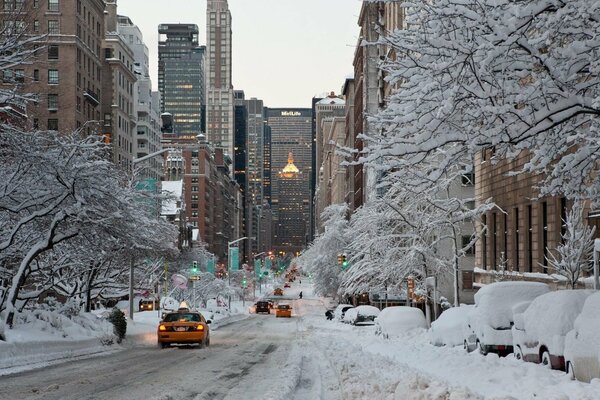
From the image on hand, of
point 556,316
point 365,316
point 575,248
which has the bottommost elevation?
point 365,316

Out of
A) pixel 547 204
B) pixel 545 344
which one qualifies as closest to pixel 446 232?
pixel 547 204

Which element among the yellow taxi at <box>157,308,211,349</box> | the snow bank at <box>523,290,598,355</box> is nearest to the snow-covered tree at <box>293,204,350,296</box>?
the yellow taxi at <box>157,308,211,349</box>

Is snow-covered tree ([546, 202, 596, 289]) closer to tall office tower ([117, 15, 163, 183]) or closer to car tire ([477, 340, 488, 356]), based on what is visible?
car tire ([477, 340, 488, 356])

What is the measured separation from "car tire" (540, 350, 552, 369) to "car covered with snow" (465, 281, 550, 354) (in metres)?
3.57

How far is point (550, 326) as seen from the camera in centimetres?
1557

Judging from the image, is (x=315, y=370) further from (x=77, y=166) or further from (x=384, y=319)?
(x=384, y=319)

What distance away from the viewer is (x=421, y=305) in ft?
228

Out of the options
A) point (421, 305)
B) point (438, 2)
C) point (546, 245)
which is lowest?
point (421, 305)

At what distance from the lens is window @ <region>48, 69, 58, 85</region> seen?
9162 centimetres

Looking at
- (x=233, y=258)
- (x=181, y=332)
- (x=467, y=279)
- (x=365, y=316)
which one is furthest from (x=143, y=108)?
(x=181, y=332)

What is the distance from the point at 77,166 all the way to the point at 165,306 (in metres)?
44.3

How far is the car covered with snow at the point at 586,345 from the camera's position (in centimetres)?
1270

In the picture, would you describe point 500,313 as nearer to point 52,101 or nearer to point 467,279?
point 467,279

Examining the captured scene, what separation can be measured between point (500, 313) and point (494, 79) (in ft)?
32.9
